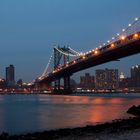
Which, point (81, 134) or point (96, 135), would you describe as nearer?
point (96, 135)

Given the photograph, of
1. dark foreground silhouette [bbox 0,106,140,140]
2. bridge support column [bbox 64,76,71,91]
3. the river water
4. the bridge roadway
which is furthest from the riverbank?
bridge support column [bbox 64,76,71,91]

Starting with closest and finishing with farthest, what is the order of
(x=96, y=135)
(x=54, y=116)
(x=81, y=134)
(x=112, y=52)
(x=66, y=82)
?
(x=96, y=135), (x=81, y=134), (x=54, y=116), (x=112, y=52), (x=66, y=82)

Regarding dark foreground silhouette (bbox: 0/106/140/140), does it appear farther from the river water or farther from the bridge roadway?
the bridge roadway

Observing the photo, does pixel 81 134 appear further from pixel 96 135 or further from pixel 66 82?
pixel 66 82

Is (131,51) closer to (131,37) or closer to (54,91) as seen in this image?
(131,37)

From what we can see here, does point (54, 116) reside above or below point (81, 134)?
above

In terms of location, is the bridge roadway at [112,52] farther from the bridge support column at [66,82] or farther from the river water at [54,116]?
the bridge support column at [66,82]

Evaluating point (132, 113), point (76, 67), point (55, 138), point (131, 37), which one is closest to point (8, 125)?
point (132, 113)

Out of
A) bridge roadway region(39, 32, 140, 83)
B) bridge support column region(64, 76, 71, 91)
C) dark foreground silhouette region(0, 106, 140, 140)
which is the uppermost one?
bridge roadway region(39, 32, 140, 83)

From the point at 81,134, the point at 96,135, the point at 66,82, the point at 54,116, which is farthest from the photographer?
the point at 66,82

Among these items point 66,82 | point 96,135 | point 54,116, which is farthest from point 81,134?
point 66,82

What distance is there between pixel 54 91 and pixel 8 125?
285 ft

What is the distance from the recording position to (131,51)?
2464 inches

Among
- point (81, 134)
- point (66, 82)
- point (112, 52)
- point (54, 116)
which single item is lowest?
point (81, 134)
